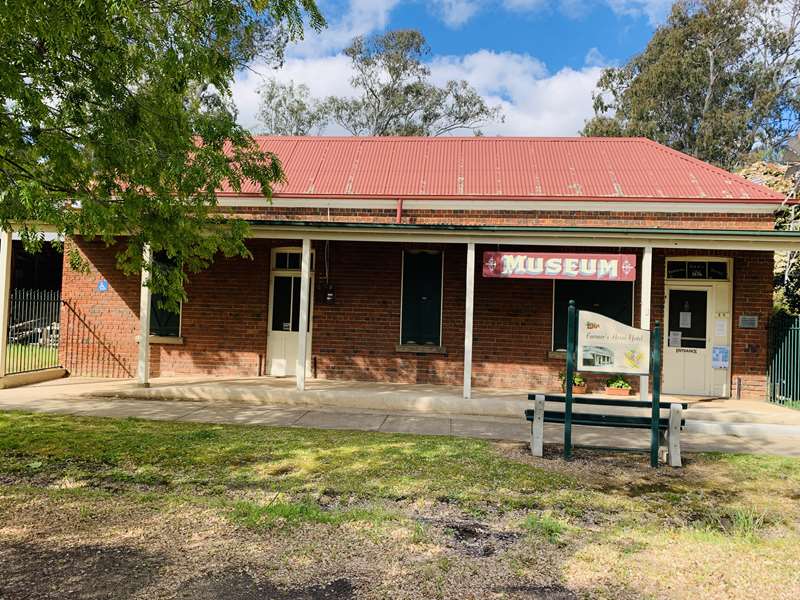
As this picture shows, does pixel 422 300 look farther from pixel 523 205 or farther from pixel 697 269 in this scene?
pixel 697 269

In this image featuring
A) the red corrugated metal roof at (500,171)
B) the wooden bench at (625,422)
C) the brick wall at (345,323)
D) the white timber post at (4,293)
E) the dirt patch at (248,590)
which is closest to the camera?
the dirt patch at (248,590)

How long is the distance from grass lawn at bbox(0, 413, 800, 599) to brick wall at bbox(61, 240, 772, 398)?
4.51 meters

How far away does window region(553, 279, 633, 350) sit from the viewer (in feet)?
35.2

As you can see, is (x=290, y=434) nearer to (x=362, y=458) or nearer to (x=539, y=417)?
(x=362, y=458)

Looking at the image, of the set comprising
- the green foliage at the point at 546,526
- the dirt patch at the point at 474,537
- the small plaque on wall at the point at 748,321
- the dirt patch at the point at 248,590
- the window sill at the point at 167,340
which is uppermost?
the small plaque on wall at the point at 748,321

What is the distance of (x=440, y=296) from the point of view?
36.6 feet

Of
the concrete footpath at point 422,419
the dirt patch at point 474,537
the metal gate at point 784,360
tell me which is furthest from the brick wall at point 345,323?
the dirt patch at point 474,537

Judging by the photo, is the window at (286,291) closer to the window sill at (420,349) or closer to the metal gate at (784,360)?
the window sill at (420,349)

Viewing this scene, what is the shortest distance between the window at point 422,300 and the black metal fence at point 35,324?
274 inches

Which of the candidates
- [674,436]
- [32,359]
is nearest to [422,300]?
[674,436]

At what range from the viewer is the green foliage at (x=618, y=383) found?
10320mm

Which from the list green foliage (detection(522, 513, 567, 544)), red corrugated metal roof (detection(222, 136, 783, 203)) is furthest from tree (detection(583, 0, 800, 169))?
green foliage (detection(522, 513, 567, 544))

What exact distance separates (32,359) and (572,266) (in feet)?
36.6

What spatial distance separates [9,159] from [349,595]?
524 centimetres
